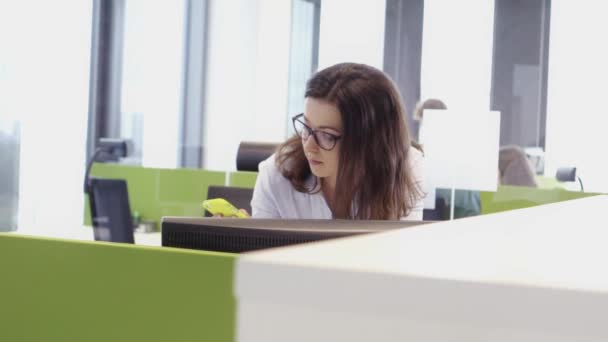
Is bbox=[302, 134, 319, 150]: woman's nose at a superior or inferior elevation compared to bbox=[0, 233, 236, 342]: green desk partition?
superior

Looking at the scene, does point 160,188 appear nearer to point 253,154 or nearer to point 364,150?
point 253,154

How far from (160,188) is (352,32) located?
5.77 feet

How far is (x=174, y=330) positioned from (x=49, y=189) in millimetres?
4043

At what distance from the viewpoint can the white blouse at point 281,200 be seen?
2521 mm

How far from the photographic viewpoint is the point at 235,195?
3.42 metres

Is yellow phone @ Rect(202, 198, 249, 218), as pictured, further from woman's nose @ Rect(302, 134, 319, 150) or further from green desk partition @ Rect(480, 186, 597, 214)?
green desk partition @ Rect(480, 186, 597, 214)

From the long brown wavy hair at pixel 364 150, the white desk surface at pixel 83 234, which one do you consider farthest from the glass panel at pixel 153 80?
the long brown wavy hair at pixel 364 150

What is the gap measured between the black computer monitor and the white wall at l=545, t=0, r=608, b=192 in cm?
439

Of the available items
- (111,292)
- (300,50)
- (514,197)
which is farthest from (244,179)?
(111,292)

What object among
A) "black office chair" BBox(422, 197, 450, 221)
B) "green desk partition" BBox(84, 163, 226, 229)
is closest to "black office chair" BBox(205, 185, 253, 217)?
"black office chair" BBox(422, 197, 450, 221)

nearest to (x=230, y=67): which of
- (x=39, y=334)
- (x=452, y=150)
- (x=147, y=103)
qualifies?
(x=147, y=103)

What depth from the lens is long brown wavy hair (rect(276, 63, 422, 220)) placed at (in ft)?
8.22

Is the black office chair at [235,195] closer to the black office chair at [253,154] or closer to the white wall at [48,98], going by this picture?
the black office chair at [253,154]

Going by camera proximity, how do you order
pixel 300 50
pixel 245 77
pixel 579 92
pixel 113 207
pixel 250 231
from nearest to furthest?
1. pixel 250 231
2. pixel 113 207
3. pixel 579 92
4. pixel 300 50
5. pixel 245 77
